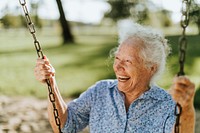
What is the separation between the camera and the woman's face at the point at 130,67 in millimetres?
3168

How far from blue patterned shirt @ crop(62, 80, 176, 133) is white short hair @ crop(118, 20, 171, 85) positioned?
0.18 meters

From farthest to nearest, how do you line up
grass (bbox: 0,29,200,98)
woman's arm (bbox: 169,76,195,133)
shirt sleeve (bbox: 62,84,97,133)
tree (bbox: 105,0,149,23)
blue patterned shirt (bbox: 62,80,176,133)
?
tree (bbox: 105,0,149,23) < grass (bbox: 0,29,200,98) < shirt sleeve (bbox: 62,84,97,133) < blue patterned shirt (bbox: 62,80,176,133) < woman's arm (bbox: 169,76,195,133)

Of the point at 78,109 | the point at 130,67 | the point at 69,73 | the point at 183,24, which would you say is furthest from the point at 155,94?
the point at 69,73

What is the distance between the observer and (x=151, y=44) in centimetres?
322

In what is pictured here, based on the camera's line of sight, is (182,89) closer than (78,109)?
Yes

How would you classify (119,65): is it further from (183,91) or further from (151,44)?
(183,91)

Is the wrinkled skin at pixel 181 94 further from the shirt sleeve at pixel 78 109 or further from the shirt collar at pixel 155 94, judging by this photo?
the shirt collar at pixel 155 94

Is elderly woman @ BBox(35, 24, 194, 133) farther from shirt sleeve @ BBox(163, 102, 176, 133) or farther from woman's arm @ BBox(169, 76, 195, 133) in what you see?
woman's arm @ BBox(169, 76, 195, 133)

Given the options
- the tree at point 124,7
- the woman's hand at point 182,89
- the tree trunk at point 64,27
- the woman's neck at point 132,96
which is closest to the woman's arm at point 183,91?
the woman's hand at point 182,89

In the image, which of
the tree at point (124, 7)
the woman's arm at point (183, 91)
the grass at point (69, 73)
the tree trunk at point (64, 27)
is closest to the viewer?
the woman's arm at point (183, 91)

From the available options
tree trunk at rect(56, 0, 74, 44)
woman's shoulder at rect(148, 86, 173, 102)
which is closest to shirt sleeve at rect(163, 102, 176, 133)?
woman's shoulder at rect(148, 86, 173, 102)

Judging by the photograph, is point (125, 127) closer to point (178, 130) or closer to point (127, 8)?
point (178, 130)

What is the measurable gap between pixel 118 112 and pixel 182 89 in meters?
1.12

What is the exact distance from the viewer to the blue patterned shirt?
3.14 meters
